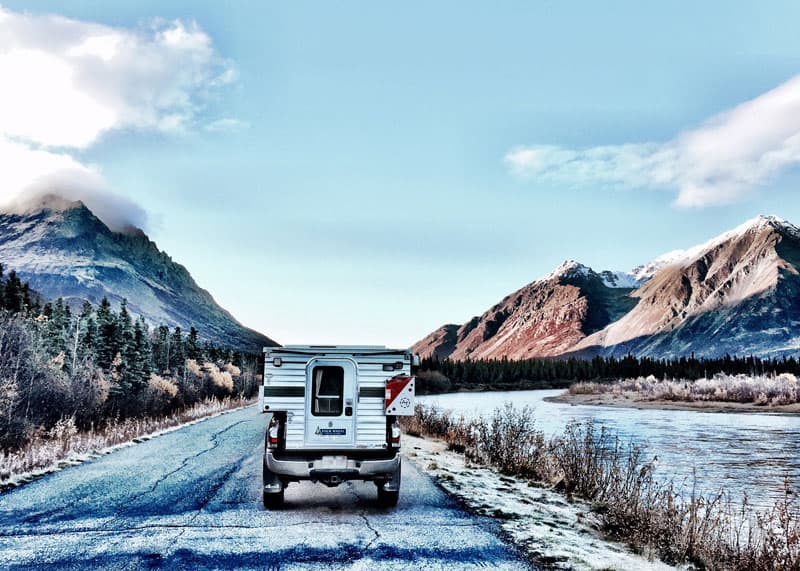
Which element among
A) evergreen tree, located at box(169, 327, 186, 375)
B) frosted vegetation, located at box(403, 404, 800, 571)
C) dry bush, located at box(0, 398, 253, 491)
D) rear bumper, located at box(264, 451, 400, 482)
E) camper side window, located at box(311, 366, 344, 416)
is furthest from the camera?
evergreen tree, located at box(169, 327, 186, 375)

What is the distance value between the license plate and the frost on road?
0.73 meters

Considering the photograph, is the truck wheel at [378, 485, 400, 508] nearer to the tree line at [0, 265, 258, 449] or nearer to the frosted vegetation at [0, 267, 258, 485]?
the frosted vegetation at [0, 267, 258, 485]

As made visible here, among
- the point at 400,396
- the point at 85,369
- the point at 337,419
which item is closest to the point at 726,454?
the point at 400,396

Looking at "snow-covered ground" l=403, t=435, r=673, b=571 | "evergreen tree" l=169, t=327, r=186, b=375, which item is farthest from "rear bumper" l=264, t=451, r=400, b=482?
"evergreen tree" l=169, t=327, r=186, b=375

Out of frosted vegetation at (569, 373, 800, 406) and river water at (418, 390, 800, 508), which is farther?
frosted vegetation at (569, 373, 800, 406)

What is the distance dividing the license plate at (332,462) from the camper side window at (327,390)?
0.66 meters

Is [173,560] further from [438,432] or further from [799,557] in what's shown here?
[438,432]

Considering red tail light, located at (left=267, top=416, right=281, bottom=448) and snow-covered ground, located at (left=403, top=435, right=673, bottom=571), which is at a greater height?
red tail light, located at (left=267, top=416, right=281, bottom=448)

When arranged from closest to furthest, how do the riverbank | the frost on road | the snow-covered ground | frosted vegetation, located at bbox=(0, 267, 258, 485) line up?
the frost on road → the snow-covered ground → frosted vegetation, located at bbox=(0, 267, 258, 485) → the riverbank

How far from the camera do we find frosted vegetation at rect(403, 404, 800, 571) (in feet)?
23.4

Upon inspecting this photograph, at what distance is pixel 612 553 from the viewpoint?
7.38 meters

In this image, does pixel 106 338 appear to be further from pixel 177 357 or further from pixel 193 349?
pixel 193 349

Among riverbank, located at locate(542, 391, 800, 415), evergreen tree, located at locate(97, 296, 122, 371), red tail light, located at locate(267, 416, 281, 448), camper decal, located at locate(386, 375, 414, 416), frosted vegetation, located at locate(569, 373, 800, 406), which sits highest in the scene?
evergreen tree, located at locate(97, 296, 122, 371)

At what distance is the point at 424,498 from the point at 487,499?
3.50ft
